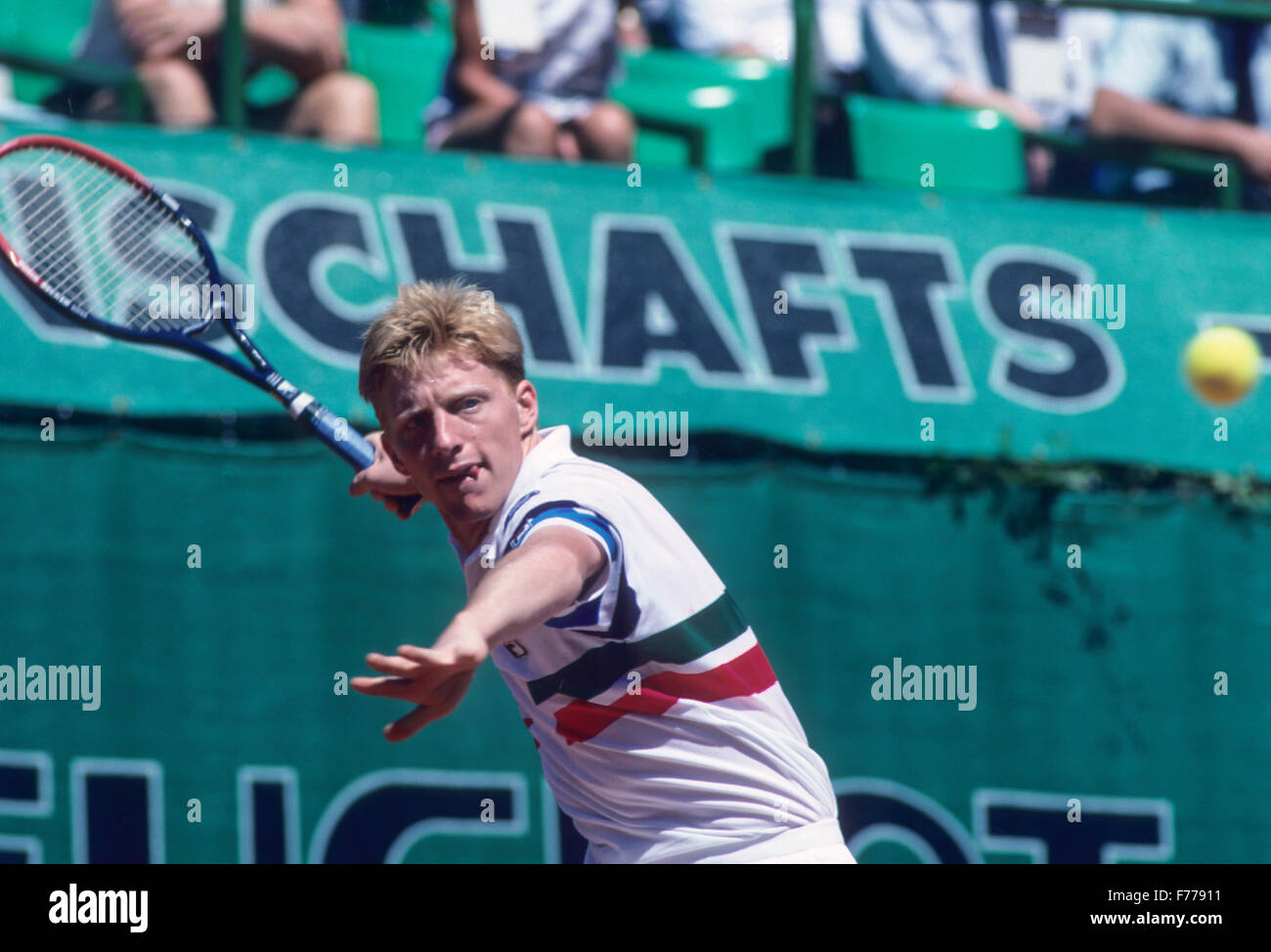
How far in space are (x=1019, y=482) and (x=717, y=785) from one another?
3.62m

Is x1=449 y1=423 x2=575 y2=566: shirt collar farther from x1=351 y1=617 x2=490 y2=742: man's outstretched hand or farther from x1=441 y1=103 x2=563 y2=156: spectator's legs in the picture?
x1=441 y1=103 x2=563 y2=156: spectator's legs

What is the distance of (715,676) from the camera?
3.30 meters

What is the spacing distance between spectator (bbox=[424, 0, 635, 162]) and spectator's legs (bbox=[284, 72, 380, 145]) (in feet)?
0.90

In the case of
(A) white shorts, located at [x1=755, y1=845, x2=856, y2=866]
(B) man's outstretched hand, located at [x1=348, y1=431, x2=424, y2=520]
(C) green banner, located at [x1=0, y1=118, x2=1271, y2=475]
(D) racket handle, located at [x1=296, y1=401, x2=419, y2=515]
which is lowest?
(A) white shorts, located at [x1=755, y1=845, x2=856, y2=866]

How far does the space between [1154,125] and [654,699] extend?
507 cm

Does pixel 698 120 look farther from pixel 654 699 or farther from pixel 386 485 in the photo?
pixel 654 699

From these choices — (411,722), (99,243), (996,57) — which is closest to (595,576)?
(411,722)

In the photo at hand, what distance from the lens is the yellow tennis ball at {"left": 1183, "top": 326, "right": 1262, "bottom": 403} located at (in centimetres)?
684

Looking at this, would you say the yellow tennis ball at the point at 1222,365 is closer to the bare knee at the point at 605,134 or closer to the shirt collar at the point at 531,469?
the bare knee at the point at 605,134

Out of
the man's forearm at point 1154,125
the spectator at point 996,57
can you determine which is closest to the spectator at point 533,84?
the spectator at point 996,57

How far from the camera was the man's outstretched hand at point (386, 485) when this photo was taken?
3904mm

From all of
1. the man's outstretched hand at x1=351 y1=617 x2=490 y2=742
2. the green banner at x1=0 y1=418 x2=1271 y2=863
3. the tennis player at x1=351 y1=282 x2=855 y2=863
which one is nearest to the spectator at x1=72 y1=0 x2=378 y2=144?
the green banner at x1=0 y1=418 x2=1271 y2=863

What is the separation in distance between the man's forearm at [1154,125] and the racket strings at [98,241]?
3732mm
